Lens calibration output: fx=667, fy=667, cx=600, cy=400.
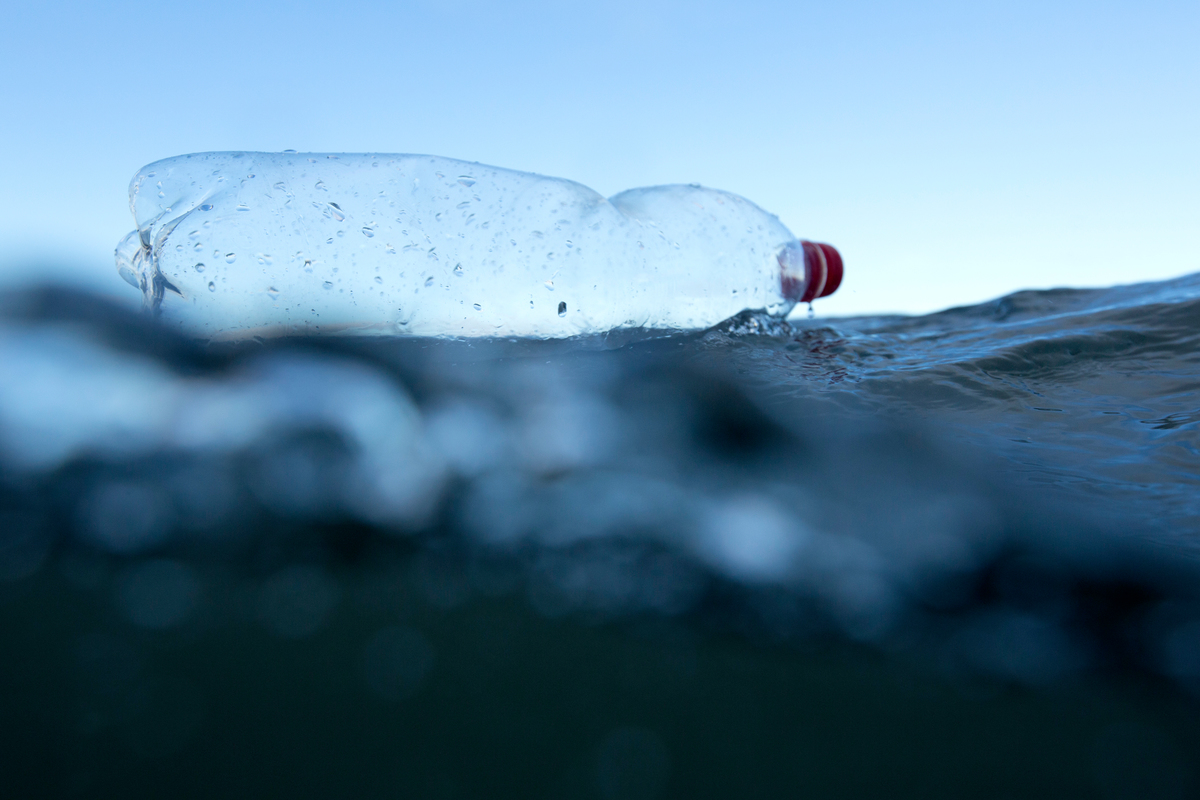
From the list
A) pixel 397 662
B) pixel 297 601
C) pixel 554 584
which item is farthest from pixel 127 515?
pixel 554 584

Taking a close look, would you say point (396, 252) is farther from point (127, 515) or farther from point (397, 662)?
point (397, 662)

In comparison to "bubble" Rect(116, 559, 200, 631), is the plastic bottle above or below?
above

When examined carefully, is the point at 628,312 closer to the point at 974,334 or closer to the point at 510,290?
the point at 510,290

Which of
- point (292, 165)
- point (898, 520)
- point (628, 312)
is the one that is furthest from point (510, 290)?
point (898, 520)

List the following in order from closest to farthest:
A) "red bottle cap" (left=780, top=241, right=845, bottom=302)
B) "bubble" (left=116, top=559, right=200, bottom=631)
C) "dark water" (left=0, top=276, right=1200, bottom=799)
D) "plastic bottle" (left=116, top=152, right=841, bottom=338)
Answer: "dark water" (left=0, top=276, right=1200, bottom=799) → "bubble" (left=116, top=559, right=200, bottom=631) → "plastic bottle" (left=116, top=152, right=841, bottom=338) → "red bottle cap" (left=780, top=241, right=845, bottom=302)

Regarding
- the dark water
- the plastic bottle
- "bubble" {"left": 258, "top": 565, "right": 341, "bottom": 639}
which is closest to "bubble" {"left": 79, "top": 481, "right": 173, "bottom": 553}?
the dark water

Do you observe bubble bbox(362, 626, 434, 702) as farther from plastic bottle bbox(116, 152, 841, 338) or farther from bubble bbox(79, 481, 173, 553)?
plastic bottle bbox(116, 152, 841, 338)

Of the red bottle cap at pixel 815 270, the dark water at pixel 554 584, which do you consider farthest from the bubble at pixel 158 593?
the red bottle cap at pixel 815 270

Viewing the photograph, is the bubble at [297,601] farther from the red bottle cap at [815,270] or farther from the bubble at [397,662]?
the red bottle cap at [815,270]
